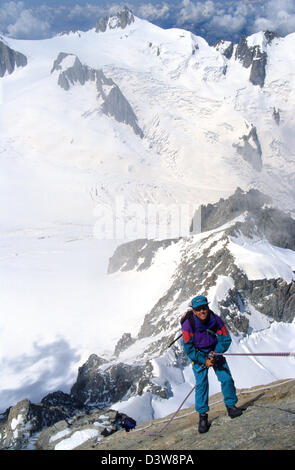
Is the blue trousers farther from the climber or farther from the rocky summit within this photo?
the rocky summit

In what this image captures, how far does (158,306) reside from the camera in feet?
177

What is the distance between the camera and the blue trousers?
8.33 metres

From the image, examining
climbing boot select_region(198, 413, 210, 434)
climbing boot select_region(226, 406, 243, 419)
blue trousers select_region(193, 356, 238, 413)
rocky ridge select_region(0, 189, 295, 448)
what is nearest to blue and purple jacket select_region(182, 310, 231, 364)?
blue trousers select_region(193, 356, 238, 413)

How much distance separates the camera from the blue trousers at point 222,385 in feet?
27.3

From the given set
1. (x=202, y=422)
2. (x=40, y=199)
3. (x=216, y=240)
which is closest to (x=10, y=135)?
(x=40, y=199)

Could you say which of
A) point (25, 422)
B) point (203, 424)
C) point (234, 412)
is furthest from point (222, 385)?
point (25, 422)

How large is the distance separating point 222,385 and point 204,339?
45.6 inches

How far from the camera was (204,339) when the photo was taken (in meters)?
8.38

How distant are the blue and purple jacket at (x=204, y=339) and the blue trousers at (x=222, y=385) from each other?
268 millimetres

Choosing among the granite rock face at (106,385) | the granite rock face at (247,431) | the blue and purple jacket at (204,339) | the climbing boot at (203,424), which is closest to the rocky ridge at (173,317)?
the granite rock face at (106,385)

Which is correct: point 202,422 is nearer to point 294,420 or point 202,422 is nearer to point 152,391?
point 294,420

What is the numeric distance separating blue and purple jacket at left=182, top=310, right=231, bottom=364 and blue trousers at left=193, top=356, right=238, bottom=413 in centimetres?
27

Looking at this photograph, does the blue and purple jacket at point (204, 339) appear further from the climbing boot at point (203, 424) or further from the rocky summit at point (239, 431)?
the rocky summit at point (239, 431)

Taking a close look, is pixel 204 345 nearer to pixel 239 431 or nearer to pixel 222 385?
pixel 222 385
